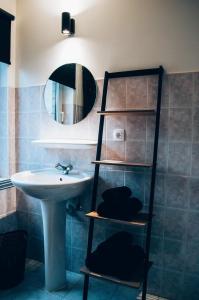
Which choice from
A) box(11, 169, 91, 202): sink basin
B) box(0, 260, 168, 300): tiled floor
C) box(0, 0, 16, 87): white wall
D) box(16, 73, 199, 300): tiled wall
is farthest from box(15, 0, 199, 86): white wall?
box(0, 260, 168, 300): tiled floor

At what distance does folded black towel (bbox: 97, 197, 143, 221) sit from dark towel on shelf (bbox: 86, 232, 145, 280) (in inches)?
6.5

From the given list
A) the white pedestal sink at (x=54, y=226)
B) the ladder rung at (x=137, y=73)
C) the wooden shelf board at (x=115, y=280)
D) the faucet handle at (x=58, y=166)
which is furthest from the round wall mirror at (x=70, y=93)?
the wooden shelf board at (x=115, y=280)

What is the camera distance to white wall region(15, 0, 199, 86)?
1590mm

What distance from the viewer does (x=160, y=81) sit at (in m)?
1.58

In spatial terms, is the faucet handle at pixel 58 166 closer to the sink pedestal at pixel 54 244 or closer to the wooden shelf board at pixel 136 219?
the sink pedestal at pixel 54 244

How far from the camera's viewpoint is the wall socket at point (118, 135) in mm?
1772

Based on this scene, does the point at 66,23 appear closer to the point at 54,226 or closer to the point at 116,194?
the point at 116,194

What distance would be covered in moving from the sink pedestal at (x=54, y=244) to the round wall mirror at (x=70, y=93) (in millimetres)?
658

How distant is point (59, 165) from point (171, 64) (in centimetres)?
102

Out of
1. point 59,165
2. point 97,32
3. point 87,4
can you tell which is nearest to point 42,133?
point 59,165

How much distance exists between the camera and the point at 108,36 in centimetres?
180

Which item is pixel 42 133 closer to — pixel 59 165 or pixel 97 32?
pixel 59 165

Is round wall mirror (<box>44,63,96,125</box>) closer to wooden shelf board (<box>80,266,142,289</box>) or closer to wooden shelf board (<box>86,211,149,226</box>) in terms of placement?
wooden shelf board (<box>86,211,149,226</box>)

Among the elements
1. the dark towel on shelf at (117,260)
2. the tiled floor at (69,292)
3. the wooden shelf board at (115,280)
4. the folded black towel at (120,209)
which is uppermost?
the folded black towel at (120,209)
